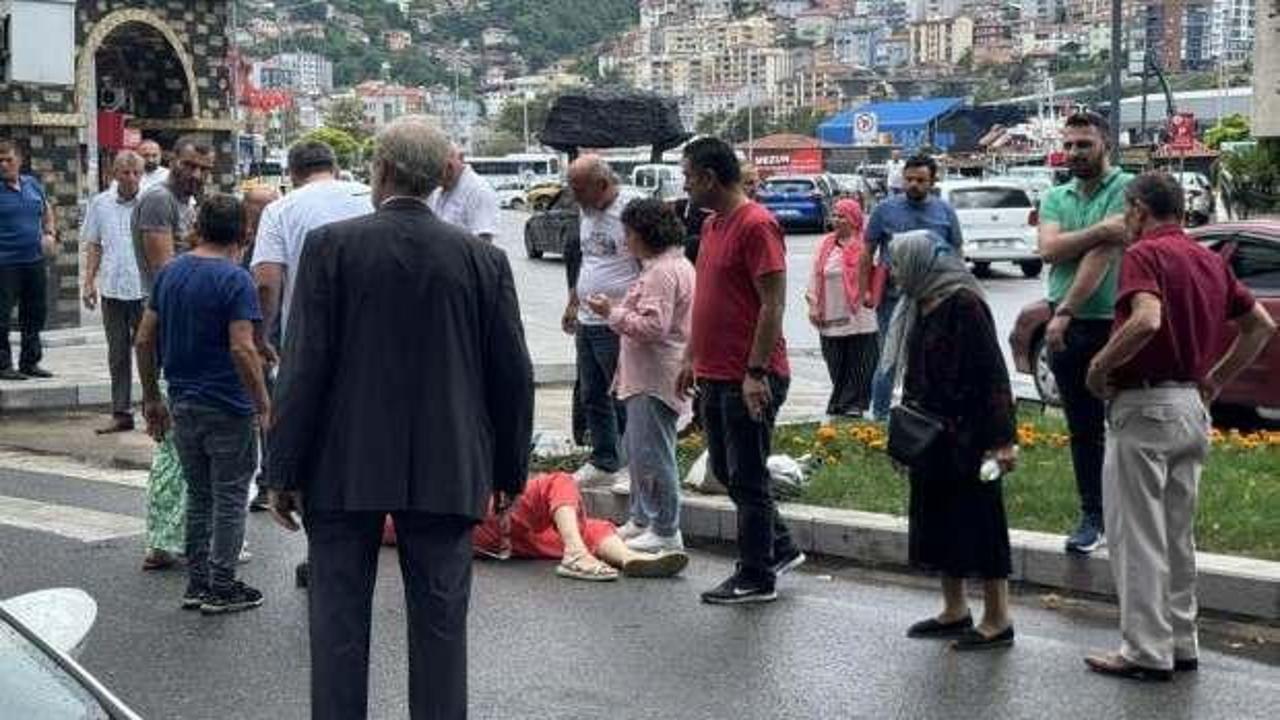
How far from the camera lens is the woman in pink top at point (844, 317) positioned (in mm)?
12762

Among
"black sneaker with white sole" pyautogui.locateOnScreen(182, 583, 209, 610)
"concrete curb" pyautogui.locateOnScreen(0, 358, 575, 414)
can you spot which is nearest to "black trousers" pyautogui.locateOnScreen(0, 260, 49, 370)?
"concrete curb" pyautogui.locateOnScreen(0, 358, 575, 414)

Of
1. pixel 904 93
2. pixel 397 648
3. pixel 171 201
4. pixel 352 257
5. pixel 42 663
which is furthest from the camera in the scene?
pixel 904 93

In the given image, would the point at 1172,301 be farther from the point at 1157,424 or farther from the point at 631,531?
the point at 631,531

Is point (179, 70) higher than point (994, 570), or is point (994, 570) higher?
point (179, 70)

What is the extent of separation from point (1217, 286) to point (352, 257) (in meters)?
3.30

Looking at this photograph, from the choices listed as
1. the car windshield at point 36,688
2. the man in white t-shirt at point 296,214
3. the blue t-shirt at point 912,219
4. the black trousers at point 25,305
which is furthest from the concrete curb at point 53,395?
the car windshield at point 36,688

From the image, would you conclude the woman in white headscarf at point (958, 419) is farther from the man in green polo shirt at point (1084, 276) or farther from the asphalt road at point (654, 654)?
the man in green polo shirt at point (1084, 276)

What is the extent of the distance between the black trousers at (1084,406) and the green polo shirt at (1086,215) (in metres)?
0.08

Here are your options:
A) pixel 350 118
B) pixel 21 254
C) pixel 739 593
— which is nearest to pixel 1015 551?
pixel 739 593

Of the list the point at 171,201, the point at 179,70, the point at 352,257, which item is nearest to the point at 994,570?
the point at 352,257

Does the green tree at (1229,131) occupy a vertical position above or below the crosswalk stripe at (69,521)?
above

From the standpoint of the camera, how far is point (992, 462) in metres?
6.79

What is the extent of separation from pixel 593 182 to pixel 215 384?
2.78 m

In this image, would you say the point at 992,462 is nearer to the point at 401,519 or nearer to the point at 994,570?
the point at 994,570
